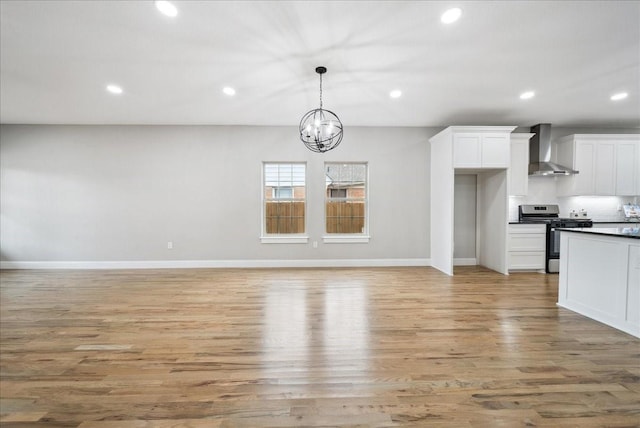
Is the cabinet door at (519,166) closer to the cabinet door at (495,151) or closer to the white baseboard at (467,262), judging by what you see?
the cabinet door at (495,151)

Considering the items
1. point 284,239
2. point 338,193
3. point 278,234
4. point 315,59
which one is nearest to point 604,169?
point 338,193

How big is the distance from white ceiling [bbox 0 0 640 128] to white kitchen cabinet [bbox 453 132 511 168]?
1.53 ft

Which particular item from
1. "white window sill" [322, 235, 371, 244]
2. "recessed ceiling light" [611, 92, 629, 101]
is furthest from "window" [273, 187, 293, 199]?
"recessed ceiling light" [611, 92, 629, 101]

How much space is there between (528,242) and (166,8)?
242 inches

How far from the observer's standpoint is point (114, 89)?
3.91 meters

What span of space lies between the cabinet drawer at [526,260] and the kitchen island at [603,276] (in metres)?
1.73

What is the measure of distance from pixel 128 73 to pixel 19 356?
10.5 feet

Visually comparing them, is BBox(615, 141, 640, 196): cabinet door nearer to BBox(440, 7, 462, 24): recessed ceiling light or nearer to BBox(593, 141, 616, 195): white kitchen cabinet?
BBox(593, 141, 616, 195): white kitchen cabinet

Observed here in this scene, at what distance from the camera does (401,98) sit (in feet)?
13.8

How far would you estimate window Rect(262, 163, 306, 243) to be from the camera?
5.58 meters

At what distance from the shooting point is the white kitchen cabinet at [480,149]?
4.64 m

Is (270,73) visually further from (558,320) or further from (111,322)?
(558,320)

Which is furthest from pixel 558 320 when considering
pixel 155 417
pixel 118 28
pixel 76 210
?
pixel 76 210

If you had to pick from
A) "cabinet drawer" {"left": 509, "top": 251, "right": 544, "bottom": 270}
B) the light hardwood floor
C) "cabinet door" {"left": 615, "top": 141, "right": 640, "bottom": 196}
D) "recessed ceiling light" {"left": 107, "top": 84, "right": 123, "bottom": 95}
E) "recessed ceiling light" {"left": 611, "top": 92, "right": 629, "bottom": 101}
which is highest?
"recessed ceiling light" {"left": 611, "top": 92, "right": 629, "bottom": 101}
